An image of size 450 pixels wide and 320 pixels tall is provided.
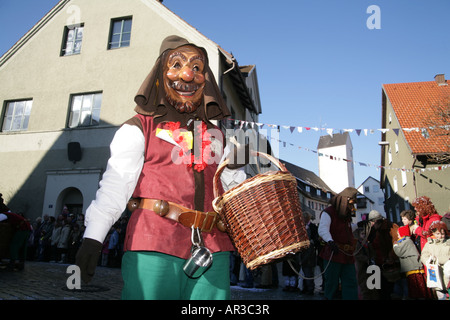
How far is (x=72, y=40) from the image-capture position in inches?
594

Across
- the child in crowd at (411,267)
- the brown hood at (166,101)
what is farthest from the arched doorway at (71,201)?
the brown hood at (166,101)

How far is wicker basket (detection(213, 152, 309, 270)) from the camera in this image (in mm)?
1816

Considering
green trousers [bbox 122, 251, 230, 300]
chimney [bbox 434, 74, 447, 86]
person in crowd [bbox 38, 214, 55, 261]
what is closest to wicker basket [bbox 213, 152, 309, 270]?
green trousers [bbox 122, 251, 230, 300]

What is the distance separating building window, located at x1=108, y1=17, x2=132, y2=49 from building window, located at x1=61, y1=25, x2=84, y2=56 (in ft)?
4.87

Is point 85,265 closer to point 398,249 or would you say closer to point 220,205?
point 220,205

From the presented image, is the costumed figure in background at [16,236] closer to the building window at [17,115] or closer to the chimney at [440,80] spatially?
the building window at [17,115]

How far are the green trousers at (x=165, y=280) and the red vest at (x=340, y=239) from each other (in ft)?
11.1

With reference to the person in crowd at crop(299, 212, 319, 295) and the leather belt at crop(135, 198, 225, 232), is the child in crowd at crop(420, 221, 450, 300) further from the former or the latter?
the leather belt at crop(135, 198, 225, 232)

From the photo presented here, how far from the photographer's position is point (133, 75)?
532 inches

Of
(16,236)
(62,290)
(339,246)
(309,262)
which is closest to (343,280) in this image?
(339,246)

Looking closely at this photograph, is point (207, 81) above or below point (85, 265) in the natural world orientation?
above

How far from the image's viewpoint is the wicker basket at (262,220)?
1.82 meters

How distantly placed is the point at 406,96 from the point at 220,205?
2357cm
